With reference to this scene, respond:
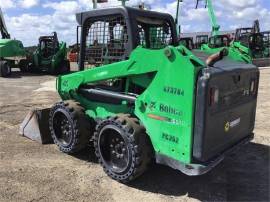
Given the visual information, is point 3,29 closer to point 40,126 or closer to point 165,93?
point 40,126

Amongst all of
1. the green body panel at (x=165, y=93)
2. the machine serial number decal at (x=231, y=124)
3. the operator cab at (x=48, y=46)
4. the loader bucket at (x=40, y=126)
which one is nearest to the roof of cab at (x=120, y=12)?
the green body panel at (x=165, y=93)

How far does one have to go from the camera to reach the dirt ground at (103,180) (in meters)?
4.96

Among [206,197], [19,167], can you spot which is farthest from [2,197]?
[206,197]

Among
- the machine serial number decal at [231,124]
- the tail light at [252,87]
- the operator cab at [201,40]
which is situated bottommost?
the machine serial number decal at [231,124]

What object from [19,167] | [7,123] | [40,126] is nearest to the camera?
[19,167]

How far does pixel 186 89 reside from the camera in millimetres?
4516

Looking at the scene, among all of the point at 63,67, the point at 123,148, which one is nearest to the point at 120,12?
the point at 123,148

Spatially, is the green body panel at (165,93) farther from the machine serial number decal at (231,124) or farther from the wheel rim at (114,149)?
the machine serial number decal at (231,124)

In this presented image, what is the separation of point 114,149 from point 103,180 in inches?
17.1

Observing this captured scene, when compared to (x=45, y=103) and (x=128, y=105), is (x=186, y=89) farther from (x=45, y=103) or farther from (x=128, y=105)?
(x=45, y=103)

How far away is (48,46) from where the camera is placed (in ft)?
73.5

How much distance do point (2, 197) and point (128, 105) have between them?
1.97 m

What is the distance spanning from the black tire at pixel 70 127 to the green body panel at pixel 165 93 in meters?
0.76

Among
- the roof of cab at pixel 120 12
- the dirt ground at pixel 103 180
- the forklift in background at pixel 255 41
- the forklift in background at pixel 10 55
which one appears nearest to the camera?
the dirt ground at pixel 103 180
